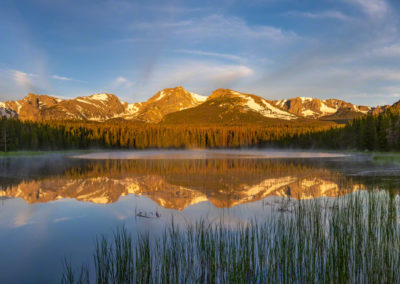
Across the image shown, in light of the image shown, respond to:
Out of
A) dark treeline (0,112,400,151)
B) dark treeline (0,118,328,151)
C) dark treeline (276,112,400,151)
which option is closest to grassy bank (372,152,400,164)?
dark treeline (276,112,400,151)

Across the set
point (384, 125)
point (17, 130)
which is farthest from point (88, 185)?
point (17, 130)

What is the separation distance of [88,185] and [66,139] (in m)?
114

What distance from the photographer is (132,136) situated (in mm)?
168125

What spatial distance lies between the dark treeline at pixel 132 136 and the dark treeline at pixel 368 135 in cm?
4062

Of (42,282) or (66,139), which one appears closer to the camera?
(42,282)

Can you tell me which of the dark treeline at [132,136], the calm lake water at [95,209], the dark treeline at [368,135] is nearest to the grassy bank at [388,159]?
the dark treeline at [368,135]

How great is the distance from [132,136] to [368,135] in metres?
123

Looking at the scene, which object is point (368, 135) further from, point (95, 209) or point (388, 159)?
point (95, 209)

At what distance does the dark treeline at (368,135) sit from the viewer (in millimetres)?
73688

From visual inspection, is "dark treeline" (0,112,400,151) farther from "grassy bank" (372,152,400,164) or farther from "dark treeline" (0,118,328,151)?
"grassy bank" (372,152,400,164)

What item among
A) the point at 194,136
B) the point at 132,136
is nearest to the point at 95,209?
the point at 132,136

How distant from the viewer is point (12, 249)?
1016 cm

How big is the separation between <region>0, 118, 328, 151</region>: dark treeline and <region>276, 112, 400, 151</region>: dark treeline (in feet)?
133

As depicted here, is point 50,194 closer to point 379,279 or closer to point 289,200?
point 289,200
